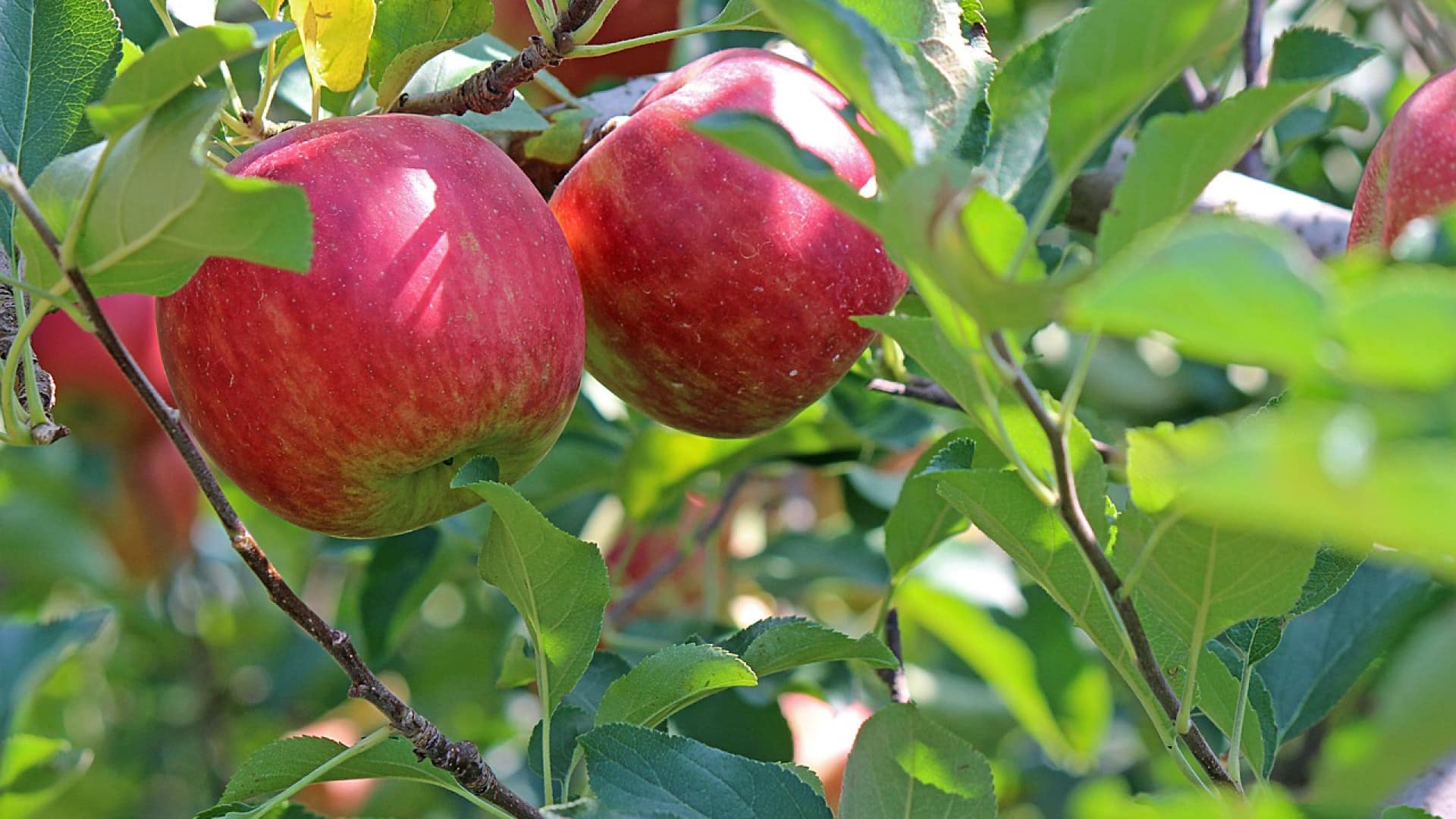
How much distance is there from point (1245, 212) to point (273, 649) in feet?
4.91

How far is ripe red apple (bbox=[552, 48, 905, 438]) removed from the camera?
2.56 feet

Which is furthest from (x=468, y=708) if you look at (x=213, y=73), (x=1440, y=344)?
(x=1440, y=344)

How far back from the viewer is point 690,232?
780 millimetres

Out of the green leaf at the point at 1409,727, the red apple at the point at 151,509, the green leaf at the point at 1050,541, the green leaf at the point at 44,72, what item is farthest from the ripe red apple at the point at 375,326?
the red apple at the point at 151,509

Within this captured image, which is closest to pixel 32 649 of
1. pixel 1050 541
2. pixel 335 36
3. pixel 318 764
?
pixel 318 764

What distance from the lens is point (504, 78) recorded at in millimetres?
787

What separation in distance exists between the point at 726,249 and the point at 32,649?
Answer: 0.82 meters

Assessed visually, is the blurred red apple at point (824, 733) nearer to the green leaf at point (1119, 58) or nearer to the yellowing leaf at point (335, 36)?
the yellowing leaf at point (335, 36)

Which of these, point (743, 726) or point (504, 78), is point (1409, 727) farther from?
point (743, 726)

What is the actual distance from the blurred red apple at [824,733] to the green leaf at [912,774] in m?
0.65

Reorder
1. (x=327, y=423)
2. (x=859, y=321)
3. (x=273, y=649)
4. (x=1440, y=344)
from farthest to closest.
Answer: (x=273, y=649) → (x=327, y=423) → (x=859, y=321) → (x=1440, y=344)

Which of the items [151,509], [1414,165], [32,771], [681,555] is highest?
[1414,165]

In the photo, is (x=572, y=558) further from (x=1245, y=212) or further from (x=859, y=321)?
(x=1245, y=212)

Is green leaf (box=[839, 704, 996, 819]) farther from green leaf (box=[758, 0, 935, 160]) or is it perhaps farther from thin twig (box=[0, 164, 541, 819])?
green leaf (box=[758, 0, 935, 160])
